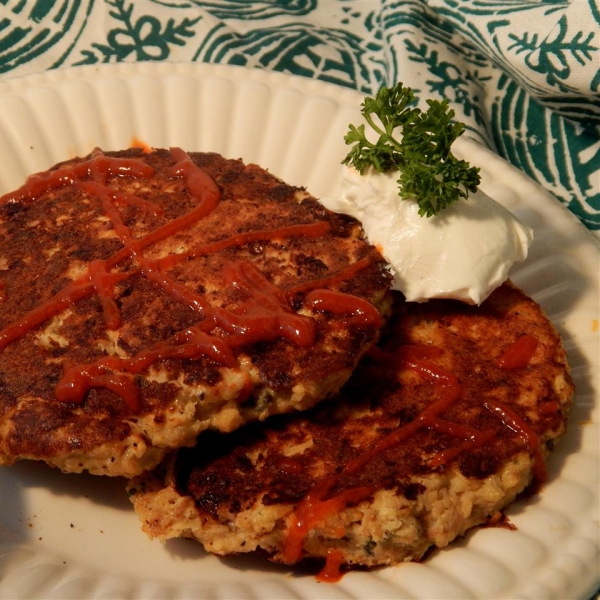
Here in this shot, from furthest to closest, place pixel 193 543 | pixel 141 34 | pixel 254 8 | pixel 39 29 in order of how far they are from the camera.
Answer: pixel 254 8
pixel 141 34
pixel 39 29
pixel 193 543

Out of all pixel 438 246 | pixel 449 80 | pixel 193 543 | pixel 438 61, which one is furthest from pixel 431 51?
pixel 193 543

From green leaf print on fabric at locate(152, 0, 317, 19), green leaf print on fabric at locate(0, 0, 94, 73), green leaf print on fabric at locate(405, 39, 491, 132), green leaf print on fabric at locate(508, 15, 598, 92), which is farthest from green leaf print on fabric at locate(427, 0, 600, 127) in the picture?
green leaf print on fabric at locate(0, 0, 94, 73)

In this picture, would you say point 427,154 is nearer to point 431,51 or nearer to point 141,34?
point 431,51

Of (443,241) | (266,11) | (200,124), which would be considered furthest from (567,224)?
(266,11)

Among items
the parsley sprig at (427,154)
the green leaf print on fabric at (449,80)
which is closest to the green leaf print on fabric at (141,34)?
the green leaf print on fabric at (449,80)

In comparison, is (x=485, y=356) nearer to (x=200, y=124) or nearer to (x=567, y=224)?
(x=567, y=224)

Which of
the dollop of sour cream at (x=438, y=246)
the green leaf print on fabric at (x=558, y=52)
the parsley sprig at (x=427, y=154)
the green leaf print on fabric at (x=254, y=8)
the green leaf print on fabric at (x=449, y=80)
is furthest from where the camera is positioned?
the green leaf print on fabric at (x=254, y=8)

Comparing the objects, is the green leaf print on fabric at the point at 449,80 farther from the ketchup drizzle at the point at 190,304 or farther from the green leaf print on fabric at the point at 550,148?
the ketchup drizzle at the point at 190,304
